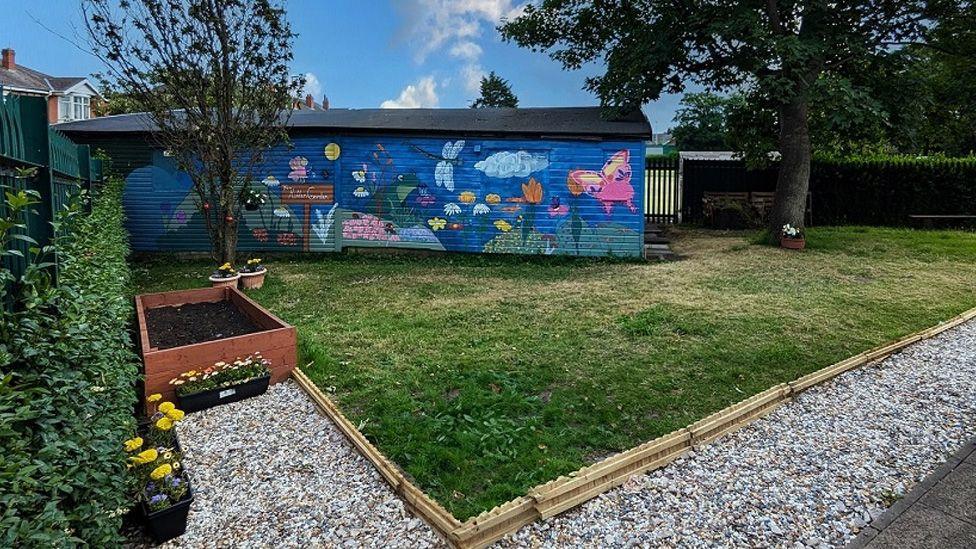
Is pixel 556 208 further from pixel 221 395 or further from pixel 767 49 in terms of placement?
pixel 221 395

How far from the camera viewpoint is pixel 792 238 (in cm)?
1052

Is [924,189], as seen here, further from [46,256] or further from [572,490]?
[46,256]

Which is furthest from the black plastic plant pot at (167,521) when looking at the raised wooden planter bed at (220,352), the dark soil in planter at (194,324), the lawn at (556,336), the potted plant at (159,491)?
the dark soil in planter at (194,324)

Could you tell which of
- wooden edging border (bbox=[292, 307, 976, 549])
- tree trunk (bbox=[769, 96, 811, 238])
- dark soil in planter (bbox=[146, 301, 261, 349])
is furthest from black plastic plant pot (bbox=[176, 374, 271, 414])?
tree trunk (bbox=[769, 96, 811, 238])

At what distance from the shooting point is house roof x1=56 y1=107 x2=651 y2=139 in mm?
9703

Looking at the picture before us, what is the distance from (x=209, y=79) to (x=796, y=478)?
769 cm

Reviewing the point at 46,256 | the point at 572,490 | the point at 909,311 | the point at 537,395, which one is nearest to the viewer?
the point at 572,490

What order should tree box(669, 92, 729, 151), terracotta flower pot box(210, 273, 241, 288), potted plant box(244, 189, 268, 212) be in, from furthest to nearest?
tree box(669, 92, 729, 151) < potted plant box(244, 189, 268, 212) < terracotta flower pot box(210, 273, 241, 288)

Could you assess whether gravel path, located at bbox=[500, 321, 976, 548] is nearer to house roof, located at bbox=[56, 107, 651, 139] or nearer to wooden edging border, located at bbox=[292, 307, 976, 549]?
wooden edging border, located at bbox=[292, 307, 976, 549]

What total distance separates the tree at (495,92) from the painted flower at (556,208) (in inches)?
1302

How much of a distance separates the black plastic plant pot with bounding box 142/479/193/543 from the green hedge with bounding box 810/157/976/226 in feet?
52.2

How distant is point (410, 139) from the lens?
10070 millimetres

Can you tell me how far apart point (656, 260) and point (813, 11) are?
17.7ft

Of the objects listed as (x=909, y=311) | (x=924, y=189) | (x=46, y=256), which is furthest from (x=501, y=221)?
(x=924, y=189)
